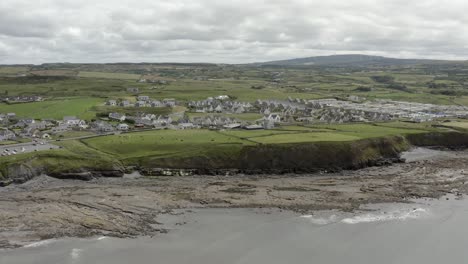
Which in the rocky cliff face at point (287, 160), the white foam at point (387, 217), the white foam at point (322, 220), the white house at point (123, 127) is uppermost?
the white house at point (123, 127)

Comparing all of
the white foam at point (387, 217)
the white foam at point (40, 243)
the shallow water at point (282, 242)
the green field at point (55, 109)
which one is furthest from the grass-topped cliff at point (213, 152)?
the green field at point (55, 109)

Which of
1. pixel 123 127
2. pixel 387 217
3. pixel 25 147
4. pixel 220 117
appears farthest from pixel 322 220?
pixel 220 117

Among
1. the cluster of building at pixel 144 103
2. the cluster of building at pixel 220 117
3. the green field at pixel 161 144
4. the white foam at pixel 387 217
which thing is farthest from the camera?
the cluster of building at pixel 144 103

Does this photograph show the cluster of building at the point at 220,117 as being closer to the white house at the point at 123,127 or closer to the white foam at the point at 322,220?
the white house at the point at 123,127

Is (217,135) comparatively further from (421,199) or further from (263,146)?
(421,199)

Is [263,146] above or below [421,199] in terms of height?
above

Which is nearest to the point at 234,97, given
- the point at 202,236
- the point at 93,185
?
the point at 93,185

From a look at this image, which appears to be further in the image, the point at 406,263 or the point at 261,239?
the point at 261,239

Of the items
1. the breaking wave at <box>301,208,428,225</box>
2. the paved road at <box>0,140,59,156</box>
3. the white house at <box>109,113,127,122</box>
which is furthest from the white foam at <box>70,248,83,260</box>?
the white house at <box>109,113,127,122</box>

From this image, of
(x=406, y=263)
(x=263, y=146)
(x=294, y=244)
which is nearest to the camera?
(x=406, y=263)
